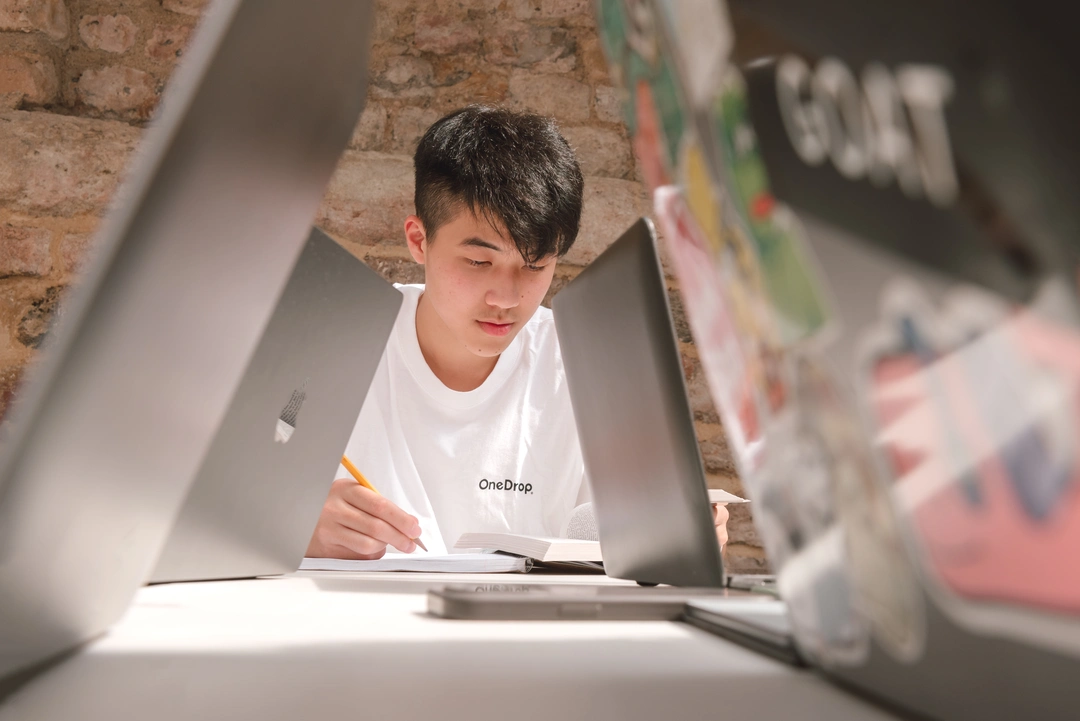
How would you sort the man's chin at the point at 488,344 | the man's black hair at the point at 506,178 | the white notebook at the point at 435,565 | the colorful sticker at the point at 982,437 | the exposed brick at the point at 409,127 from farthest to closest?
the exposed brick at the point at 409,127, the man's chin at the point at 488,344, the man's black hair at the point at 506,178, the white notebook at the point at 435,565, the colorful sticker at the point at 982,437

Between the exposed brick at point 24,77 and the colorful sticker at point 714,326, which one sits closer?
the colorful sticker at point 714,326

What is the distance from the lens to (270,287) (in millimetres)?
303

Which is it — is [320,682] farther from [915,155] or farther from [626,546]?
[626,546]

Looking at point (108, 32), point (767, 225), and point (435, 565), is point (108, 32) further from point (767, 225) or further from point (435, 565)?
point (767, 225)

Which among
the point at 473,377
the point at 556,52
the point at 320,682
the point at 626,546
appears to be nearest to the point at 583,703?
the point at 320,682

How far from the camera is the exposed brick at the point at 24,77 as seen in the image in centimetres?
177

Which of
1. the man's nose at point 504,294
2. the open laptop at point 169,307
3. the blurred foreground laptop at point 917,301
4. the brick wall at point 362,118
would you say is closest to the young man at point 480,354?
the man's nose at point 504,294

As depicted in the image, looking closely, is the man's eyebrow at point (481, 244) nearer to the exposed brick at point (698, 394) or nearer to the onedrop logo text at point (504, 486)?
the onedrop logo text at point (504, 486)

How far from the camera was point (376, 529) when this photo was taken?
2.87 ft

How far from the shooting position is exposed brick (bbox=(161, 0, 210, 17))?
6.28ft

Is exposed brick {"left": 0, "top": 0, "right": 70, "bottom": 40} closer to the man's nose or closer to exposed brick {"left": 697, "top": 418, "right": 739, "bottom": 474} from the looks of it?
the man's nose

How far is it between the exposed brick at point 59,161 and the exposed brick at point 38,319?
0.61 ft

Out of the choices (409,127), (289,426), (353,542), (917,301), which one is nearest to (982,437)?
(917,301)

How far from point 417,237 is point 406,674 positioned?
1.45 m
